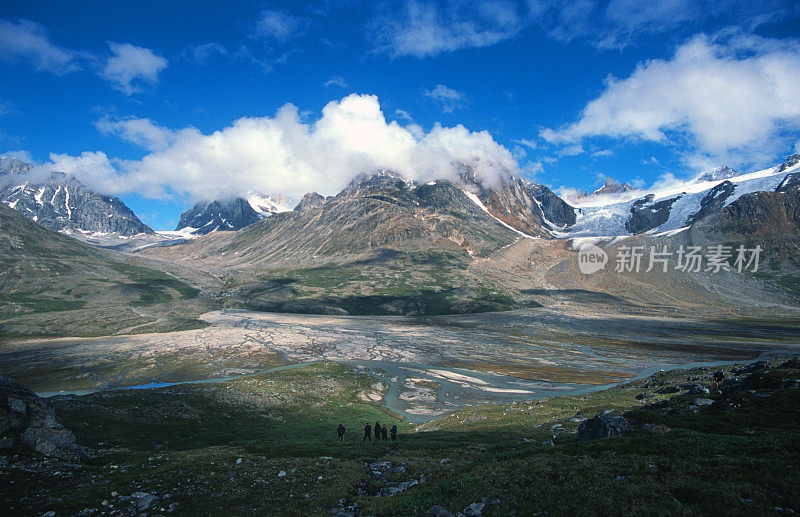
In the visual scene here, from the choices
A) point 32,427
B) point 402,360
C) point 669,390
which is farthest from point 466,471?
point 402,360

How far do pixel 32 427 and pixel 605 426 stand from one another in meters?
50.6

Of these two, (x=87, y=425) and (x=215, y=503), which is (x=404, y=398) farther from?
(x=215, y=503)

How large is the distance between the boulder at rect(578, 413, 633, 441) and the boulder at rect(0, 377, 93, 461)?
152 feet

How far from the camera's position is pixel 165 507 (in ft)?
84.1

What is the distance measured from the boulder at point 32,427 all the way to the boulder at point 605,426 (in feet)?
152

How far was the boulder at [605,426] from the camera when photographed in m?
30.2

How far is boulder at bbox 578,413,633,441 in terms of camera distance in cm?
3019

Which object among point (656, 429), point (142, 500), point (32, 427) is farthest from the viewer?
point (32, 427)

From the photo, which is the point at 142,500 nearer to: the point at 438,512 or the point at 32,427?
the point at 32,427

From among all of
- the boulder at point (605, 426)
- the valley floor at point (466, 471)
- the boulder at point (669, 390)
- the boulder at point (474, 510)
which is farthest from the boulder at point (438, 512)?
the boulder at point (669, 390)

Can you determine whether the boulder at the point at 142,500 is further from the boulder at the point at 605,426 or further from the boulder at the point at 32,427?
the boulder at the point at 605,426

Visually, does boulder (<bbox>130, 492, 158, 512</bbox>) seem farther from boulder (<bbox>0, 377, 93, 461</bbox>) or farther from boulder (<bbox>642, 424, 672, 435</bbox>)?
boulder (<bbox>642, 424, 672, 435</bbox>)

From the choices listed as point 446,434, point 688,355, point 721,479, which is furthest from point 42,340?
point 688,355

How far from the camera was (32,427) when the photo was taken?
113 feet
